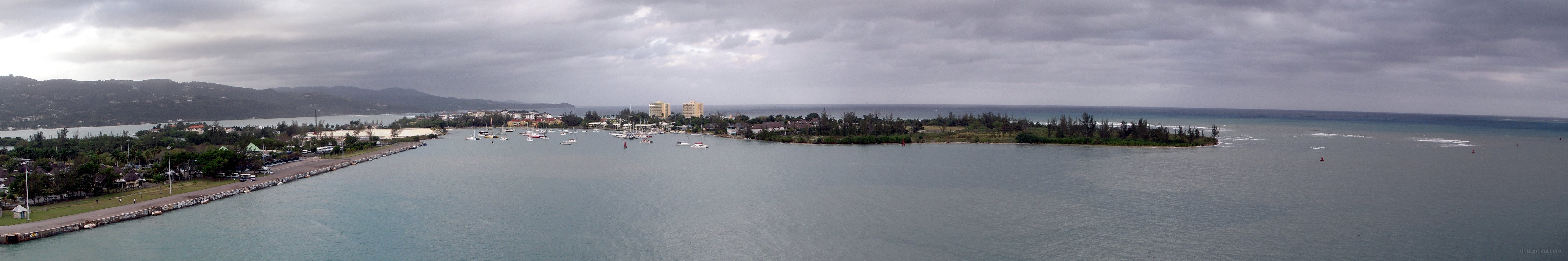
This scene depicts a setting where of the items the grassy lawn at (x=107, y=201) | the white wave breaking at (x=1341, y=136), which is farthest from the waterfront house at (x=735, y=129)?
the white wave breaking at (x=1341, y=136)

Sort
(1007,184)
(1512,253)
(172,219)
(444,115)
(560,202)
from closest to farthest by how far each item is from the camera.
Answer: (1512,253) < (172,219) < (560,202) < (1007,184) < (444,115)

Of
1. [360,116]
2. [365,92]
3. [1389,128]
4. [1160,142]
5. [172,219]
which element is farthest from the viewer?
[365,92]

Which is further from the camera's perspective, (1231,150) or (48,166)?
(1231,150)

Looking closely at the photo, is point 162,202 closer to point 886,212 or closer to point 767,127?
point 886,212

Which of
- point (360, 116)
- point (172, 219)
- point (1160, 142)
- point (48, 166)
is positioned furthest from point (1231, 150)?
point (360, 116)

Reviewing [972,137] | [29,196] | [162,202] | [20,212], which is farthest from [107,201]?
[972,137]

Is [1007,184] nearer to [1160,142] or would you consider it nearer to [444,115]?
[1160,142]
